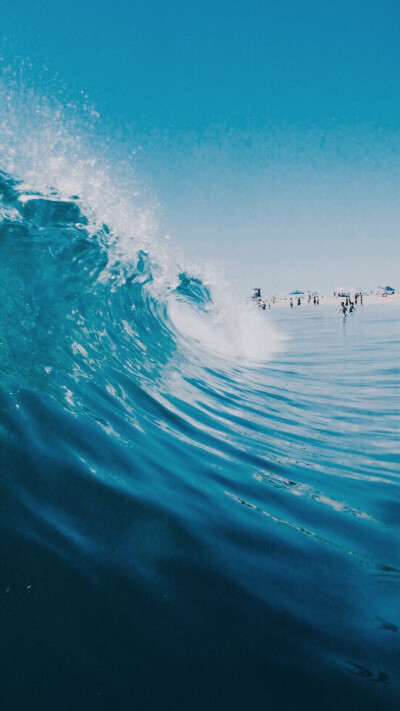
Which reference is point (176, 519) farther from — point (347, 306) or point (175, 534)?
point (347, 306)

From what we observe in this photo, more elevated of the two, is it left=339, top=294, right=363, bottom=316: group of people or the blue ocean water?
left=339, top=294, right=363, bottom=316: group of people

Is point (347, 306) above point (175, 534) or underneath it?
above

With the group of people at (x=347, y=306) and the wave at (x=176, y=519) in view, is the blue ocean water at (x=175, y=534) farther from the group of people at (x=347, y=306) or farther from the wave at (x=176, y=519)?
the group of people at (x=347, y=306)

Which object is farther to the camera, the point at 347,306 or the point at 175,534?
the point at 347,306

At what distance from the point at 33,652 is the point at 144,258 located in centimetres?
759

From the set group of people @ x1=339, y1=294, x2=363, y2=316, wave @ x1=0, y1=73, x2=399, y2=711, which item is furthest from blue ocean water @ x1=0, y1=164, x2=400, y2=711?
group of people @ x1=339, y1=294, x2=363, y2=316

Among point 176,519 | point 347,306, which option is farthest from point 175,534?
point 347,306

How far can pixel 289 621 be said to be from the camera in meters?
1.43

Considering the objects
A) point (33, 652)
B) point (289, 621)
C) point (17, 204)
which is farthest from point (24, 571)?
point (17, 204)

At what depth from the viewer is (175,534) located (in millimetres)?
1847

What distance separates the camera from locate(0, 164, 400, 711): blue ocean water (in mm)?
1160

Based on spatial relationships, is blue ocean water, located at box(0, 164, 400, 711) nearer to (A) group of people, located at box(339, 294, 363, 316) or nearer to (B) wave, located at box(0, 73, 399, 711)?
(B) wave, located at box(0, 73, 399, 711)

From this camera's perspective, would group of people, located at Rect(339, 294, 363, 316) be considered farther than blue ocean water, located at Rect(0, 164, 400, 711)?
Yes

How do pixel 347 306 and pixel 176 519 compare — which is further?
pixel 347 306
